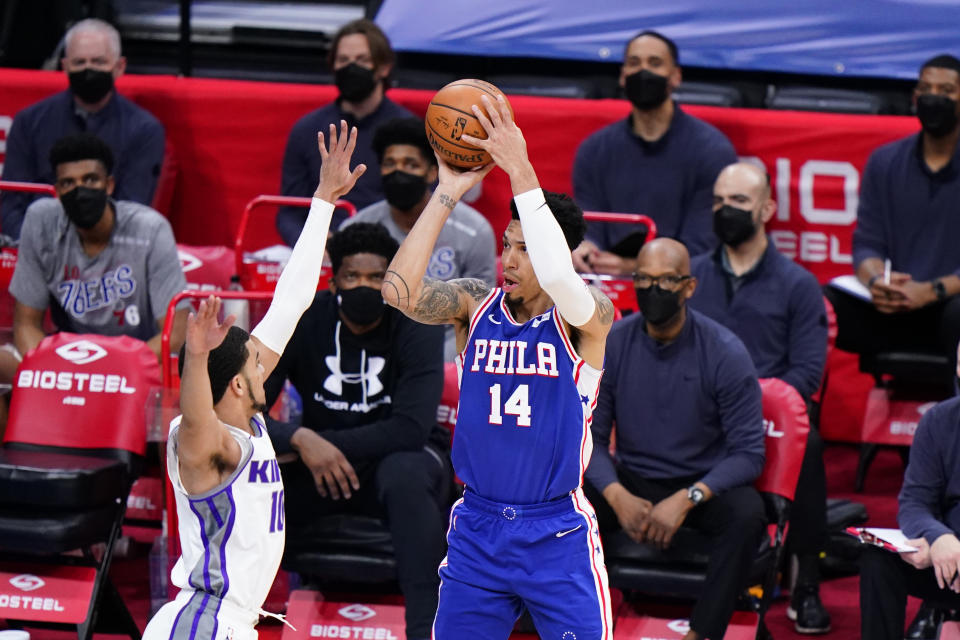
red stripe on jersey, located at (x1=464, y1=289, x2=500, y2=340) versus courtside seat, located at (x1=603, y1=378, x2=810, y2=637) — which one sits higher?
red stripe on jersey, located at (x1=464, y1=289, x2=500, y2=340)

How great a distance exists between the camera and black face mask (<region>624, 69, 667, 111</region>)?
7.43m

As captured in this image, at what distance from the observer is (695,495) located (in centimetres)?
545

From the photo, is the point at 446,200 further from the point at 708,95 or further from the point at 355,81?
the point at 708,95

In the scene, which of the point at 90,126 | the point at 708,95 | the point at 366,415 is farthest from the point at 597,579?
the point at 708,95

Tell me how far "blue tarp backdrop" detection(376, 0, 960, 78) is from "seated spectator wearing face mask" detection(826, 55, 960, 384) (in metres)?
1.49

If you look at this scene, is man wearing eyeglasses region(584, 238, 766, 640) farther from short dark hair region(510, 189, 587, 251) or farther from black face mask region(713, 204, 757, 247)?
short dark hair region(510, 189, 587, 251)

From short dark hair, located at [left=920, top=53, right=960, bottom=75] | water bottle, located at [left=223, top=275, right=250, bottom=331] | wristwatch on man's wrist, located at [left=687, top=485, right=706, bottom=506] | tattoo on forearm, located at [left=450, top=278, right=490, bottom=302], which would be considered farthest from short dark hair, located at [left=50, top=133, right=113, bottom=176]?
short dark hair, located at [left=920, top=53, right=960, bottom=75]

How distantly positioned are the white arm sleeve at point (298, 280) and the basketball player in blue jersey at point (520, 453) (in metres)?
0.27

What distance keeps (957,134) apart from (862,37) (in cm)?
172

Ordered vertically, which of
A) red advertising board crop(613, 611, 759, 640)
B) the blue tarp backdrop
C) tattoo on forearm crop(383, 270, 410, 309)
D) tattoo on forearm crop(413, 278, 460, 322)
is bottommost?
red advertising board crop(613, 611, 759, 640)

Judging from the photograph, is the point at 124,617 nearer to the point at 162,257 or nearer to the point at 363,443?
the point at 363,443

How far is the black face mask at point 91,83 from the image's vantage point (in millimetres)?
7793

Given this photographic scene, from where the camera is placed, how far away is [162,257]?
21.8ft

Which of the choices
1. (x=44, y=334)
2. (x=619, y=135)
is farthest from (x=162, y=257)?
(x=619, y=135)
